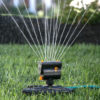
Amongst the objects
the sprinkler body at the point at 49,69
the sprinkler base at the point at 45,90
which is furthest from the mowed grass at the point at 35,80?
the sprinkler body at the point at 49,69

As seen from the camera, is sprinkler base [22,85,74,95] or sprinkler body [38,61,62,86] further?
sprinkler base [22,85,74,95]

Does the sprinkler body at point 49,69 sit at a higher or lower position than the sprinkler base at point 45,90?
higher

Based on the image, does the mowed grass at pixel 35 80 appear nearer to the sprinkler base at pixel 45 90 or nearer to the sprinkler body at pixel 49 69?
the sprinkler base at pixel 45 90

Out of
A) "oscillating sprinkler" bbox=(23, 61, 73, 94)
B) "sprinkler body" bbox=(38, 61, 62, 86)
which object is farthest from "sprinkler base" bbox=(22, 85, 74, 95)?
"sprinkler body" bbox=(38, 61, 62, 86)

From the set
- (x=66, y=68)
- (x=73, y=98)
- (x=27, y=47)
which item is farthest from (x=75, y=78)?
(x=27, y=47)

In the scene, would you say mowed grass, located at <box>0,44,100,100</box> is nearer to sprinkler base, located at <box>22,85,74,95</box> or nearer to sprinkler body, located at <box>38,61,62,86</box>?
sprinkler base, located at <box>22,85,74,95</box>

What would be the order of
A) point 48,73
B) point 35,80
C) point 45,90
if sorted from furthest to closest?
point 35,80
point 45,90
point 48,73

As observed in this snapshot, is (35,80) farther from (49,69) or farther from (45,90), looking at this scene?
(49,69)

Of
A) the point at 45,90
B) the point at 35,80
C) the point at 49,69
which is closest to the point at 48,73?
the point at 49,69

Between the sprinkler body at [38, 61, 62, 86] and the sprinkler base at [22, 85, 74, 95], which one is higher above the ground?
the sprinkler body at [38, 61, 62, 86]

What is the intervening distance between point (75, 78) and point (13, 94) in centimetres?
95

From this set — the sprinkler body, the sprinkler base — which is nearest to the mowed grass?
the sprinkler base

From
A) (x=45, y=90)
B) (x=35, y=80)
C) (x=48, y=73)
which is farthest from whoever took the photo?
(x=35, y=80)

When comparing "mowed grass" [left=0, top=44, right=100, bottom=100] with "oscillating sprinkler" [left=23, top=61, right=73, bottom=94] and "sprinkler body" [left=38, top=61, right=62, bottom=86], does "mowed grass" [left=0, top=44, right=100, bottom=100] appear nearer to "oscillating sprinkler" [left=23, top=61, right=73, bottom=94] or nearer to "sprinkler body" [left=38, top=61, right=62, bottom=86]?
"oscillating sprinkler" [left=23, top=61, right=73, bottom=94]
